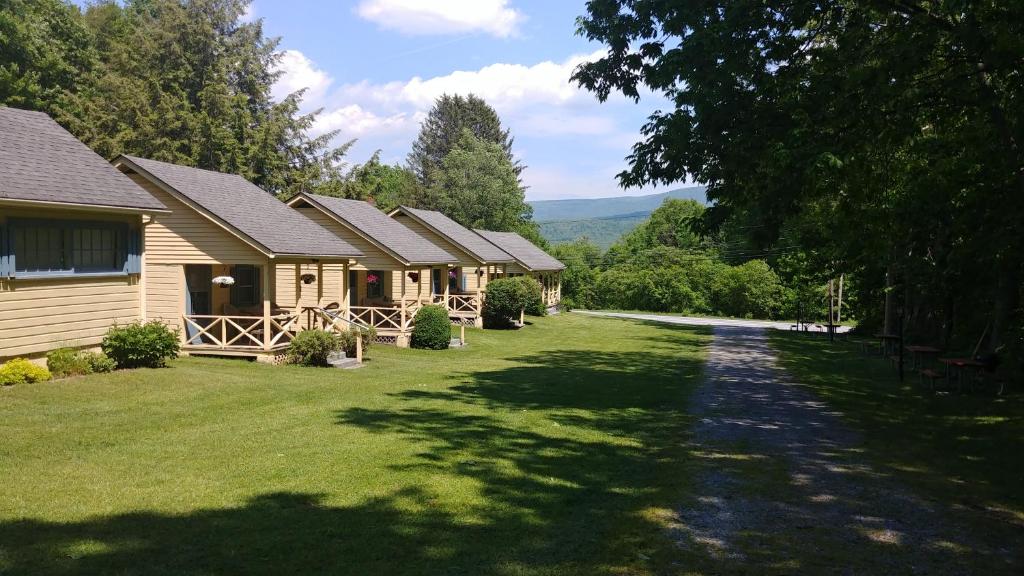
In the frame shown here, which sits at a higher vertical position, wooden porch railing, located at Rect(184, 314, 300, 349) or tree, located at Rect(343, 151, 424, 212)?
tree, located at Rect(343, 151, 424, 212)

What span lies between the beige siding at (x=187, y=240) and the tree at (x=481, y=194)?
4906 centimetres

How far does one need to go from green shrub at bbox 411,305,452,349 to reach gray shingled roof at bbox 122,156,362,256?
4.44m

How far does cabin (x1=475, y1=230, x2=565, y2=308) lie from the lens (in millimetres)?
47588

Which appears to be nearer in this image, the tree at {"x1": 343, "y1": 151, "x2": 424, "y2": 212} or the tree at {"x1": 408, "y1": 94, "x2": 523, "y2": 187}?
A: the tree at {"x1": 343, "y1": 151, "x2": 424, "y2": 212}

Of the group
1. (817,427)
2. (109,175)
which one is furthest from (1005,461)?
(109,175)

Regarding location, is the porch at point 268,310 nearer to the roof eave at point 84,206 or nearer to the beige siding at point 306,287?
the beige siding at point 306,287

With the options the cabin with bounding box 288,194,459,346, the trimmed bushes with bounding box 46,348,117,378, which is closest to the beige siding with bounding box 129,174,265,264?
the trimmed bushes with bounding box 46,348,117,378

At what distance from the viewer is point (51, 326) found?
52.4ft

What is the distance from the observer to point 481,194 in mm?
68875

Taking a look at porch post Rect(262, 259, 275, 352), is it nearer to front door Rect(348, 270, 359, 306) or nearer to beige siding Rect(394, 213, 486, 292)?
front door Rect(348, 270, 359, 306)

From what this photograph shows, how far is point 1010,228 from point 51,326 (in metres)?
19.3

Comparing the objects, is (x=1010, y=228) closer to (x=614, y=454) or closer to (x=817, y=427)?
(x=817, y=427)

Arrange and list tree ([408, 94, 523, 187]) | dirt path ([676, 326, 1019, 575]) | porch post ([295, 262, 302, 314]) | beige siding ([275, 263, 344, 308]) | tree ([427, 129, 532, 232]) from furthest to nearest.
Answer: tree ([408, 94, 523, 187]), tree ([427, 129, 532, 232]), beige siding ([275, 263, 344, 308]), porch post ([295, 262, 302, 314]), dirt path ([676, 326, 1019, 575])

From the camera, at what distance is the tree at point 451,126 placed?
95.9m
